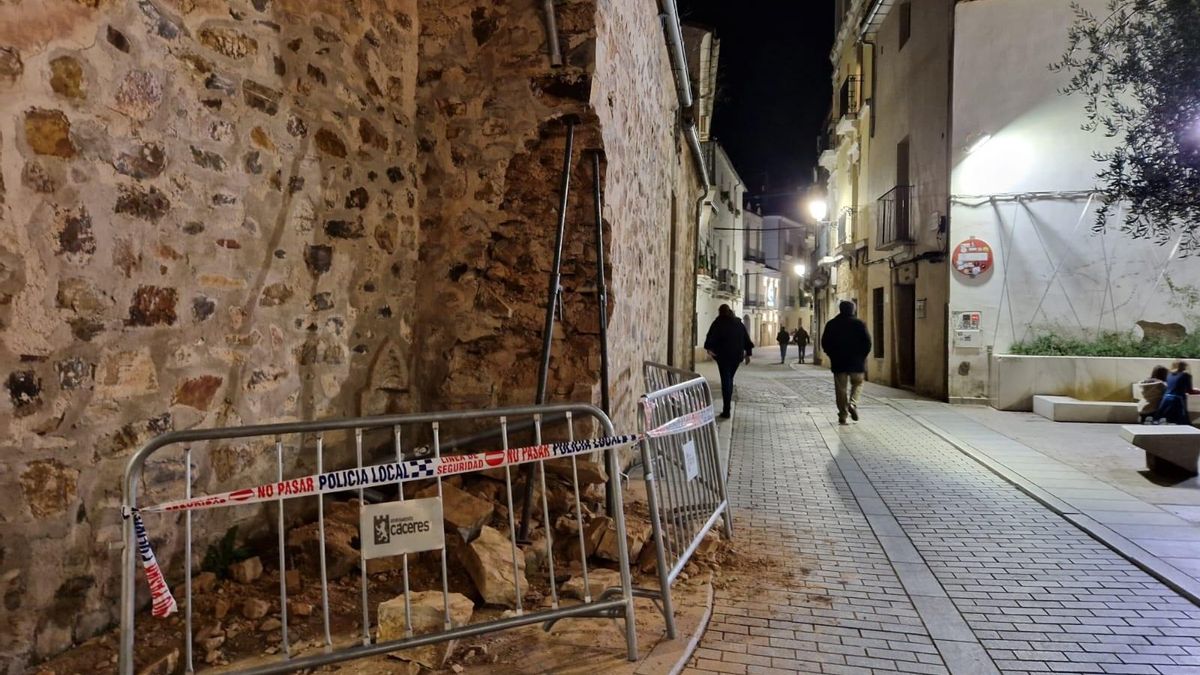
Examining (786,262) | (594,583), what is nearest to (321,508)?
(594,583)

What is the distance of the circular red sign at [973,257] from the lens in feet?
38.0

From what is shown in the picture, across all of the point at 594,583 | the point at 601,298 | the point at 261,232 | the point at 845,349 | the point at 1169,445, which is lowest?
the point at 594,583

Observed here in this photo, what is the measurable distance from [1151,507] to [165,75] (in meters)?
7.06

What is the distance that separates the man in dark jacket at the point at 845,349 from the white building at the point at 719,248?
12543mm

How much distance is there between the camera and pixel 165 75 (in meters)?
2.91

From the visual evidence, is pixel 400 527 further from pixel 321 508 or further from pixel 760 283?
pixel 760 283

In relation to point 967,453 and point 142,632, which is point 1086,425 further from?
point 142,632

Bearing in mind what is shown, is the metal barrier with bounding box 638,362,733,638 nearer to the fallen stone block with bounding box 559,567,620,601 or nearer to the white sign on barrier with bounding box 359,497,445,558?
the fallen stone block with bounding box 559,567,620,601

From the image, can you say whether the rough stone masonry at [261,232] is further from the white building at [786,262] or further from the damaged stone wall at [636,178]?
the white building at [786,262]

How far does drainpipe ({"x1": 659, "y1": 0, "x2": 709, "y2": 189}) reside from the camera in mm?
8055

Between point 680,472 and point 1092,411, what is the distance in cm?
869

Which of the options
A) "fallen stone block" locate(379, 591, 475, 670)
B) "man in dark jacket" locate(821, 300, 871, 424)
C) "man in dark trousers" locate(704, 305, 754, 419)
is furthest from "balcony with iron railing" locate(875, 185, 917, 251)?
"fallen stone block" locate(379, 591, 475, 670)

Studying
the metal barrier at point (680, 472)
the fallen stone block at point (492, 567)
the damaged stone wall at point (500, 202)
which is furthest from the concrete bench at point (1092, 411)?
the fallen stone block at point (492, 567)

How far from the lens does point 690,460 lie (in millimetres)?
3883
